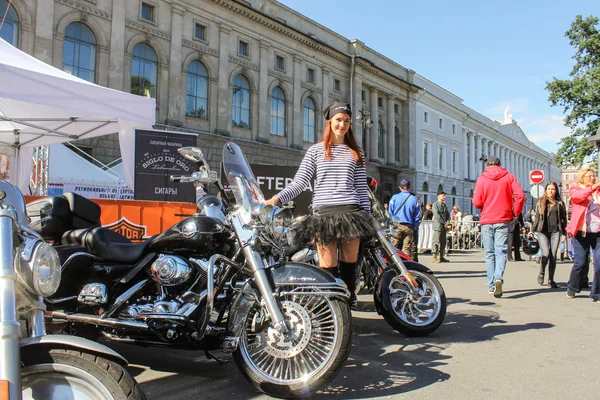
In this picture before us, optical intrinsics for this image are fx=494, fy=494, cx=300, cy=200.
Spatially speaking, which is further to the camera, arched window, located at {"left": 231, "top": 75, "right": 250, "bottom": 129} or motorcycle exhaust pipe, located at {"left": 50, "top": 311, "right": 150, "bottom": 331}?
arched window, located at {"left": 231, "top": 75, "right": 250, "bottom": 129}

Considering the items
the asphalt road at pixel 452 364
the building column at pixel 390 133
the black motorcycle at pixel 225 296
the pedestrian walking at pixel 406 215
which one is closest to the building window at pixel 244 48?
the building column at pixel 390 133

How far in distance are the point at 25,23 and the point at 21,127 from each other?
14.8 m

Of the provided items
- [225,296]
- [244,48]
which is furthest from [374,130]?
[225,296]

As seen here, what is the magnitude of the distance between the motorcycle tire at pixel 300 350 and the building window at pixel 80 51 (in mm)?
21892

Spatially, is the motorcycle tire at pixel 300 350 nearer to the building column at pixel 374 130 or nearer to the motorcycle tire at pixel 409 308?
the motorcycle tire at pixel 409 308

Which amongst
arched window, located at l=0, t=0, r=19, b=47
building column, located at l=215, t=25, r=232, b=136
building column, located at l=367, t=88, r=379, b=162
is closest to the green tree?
building column, located at l=367, t=88, r=379, b=162

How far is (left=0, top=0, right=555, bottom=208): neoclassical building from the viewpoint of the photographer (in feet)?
73.3

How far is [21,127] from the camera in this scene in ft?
27.0

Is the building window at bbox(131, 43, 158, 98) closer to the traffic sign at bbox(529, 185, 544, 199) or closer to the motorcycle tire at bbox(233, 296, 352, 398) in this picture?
the traffic sign at bbox(529, 185, 544, 199)

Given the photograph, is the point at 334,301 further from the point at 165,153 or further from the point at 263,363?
the point at 165,153

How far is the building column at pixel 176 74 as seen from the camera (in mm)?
26000

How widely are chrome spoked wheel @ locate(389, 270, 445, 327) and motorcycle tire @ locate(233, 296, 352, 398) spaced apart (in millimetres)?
1622

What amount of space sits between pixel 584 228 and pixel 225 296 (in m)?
5.56

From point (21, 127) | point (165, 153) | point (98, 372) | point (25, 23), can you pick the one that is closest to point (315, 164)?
point (98, 372)
